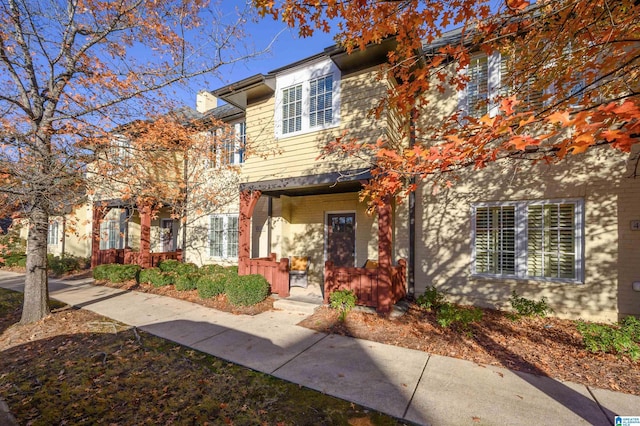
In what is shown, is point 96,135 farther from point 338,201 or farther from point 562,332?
point 562,332

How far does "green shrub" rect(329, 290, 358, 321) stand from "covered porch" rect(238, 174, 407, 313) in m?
0.22

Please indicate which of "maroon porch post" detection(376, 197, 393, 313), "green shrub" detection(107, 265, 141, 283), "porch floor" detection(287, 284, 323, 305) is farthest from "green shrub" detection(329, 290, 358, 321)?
"green shrub" detection(107, 265, 141, 283)

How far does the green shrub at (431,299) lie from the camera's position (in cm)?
698

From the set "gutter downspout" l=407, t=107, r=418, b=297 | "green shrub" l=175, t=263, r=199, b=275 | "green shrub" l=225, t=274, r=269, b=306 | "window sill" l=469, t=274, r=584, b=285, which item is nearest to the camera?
"window sill" l=469, t=274, r=584, b=285

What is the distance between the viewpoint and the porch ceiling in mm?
6677

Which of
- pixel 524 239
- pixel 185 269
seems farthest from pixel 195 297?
pixel 524 239

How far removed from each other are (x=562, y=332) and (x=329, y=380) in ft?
16.3

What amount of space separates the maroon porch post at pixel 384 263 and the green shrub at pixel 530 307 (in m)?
2.92

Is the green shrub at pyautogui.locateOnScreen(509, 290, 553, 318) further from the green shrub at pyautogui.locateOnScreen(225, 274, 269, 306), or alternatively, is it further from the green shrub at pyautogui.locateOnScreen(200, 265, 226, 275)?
the green shrub at pyautogui.locateOnScreen(200, 265, 226, 275)

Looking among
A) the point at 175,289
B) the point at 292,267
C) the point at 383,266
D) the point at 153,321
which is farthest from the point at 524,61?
the point at 175,289

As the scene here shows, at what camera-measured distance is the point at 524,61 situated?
16.2ft

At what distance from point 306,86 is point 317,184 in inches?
118

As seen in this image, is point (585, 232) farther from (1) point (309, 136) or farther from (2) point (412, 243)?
(1) point (309, 136)

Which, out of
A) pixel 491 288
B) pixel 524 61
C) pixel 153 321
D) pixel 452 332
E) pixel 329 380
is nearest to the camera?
pixel 329 380
